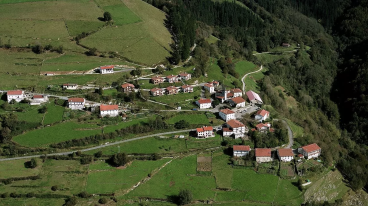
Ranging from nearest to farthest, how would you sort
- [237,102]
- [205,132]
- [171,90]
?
[205,132]
[237,102]
[171,90]

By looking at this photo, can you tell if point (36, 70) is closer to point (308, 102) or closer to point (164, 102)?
point (164, 102)

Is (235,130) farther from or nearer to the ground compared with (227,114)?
nearer to the ground

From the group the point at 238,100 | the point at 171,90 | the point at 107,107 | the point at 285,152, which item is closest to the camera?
the point at 285,152

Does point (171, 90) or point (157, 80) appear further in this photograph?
point (157, 80)

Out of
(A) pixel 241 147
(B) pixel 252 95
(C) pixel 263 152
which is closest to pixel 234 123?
(A) pixel 241 147

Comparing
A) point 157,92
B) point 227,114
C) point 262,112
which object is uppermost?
point 157,92

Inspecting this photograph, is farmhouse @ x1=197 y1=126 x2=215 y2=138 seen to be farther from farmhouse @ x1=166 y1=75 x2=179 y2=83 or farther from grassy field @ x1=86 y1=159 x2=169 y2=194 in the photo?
farmhouse @ x1=166 y1=75 x2=179 y2=83

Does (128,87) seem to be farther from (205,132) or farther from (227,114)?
(227,114)
